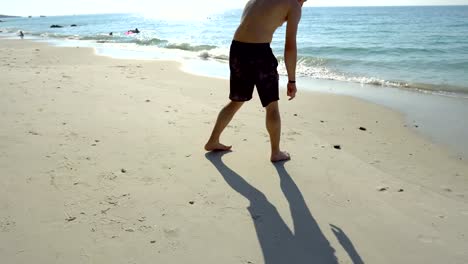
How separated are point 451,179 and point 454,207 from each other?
24.7 inches

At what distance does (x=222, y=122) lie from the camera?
3.54 meters

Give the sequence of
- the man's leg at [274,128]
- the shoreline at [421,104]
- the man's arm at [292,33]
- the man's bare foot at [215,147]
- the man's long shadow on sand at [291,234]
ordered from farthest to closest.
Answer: the shoreline at [421,104], the man's bare foot at [215,147], the man's leg at [274,128], the man's arm at [292,33], the man's long shadow on sand at [291,234]

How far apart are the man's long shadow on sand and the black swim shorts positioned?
2.62ft

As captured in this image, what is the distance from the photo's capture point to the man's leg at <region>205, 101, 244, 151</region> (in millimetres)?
3463

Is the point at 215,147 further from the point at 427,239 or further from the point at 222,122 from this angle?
the point at 427,239

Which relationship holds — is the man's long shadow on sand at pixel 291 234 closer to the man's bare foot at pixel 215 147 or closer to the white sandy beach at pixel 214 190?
the white sandy beach at pixel 214 190

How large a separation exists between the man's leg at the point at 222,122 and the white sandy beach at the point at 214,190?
4.1 inches

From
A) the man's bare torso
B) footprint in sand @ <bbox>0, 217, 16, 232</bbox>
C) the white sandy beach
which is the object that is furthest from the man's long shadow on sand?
footprint in sand @ <bbox>0, 217, 16, 232</bbox>

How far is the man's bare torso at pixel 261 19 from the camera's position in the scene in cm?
295

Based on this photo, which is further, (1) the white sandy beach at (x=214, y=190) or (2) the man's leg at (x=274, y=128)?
(2) the man's leg at (x=274, y=128)

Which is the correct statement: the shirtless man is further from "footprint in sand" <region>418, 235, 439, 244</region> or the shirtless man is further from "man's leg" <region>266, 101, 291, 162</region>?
"footprint in sand" <region>418, 235, 439, 244</region>

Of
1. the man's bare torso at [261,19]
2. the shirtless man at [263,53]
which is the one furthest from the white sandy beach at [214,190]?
the man's bare torso at [261,19]

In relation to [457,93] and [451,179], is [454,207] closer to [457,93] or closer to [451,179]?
[451,179]

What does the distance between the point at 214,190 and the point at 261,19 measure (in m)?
1.40
